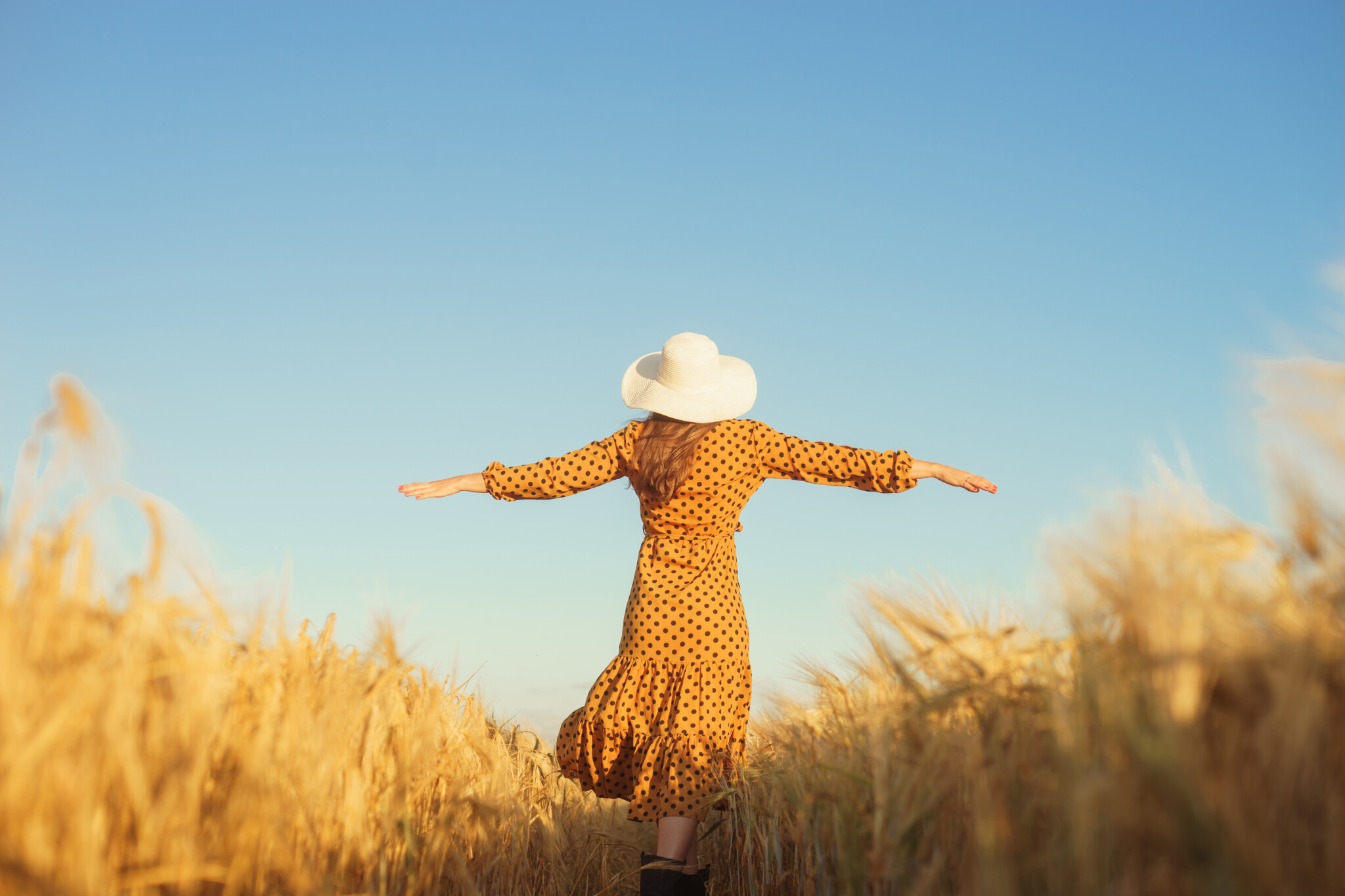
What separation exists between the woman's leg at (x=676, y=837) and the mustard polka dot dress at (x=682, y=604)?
19cm

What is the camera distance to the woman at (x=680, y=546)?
3.69 metres

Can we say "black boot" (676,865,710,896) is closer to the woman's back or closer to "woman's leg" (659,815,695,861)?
"woman's leg" (659,815,695,861)

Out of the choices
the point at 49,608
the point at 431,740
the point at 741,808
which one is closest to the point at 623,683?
the point at 741,808

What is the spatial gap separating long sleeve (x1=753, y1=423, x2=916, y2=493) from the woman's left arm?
4cm

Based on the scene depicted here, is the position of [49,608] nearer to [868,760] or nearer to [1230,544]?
[868,760]

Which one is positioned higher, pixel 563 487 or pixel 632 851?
pixel 563 487

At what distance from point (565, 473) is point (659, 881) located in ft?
5.44

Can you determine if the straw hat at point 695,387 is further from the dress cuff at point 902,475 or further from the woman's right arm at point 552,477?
the dress cuff at point 902,475

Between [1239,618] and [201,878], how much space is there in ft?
5.88

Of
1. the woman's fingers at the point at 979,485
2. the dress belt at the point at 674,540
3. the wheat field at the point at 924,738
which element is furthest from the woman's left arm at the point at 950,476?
the wheat field at the point at 924,738

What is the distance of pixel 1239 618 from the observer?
137 cm

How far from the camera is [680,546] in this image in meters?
3.83

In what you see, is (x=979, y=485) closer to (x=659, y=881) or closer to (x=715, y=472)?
(x=715, y=472)

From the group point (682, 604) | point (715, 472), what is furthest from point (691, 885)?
point (715, 472)
